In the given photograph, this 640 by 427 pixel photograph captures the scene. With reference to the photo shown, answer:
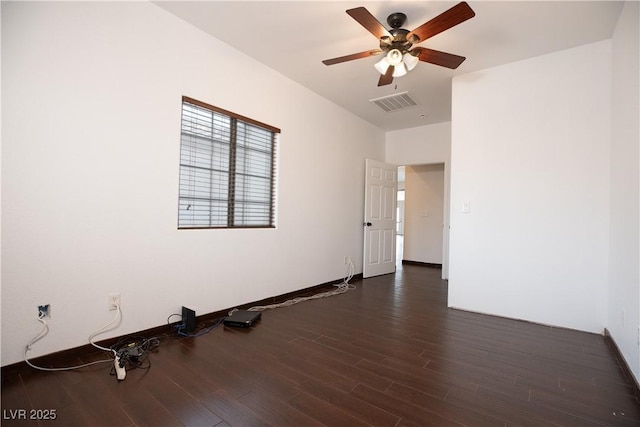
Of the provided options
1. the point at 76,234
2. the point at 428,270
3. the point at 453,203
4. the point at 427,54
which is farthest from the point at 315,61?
the point at 428,270

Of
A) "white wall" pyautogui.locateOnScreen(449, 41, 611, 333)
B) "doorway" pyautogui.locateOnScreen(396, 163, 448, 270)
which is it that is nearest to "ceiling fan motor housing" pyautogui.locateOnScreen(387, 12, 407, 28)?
"white wall" pyautogui.locateOnScreen(449, 41, 611, 333)

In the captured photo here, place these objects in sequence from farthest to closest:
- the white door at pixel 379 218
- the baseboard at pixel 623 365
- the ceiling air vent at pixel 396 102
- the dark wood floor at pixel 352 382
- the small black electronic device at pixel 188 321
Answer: the white door at pixel 379 218
the ceiling air vent at pixel 396 102
the small black electronic device at pixel 188 321
the baseboard at pixel 623 365
the dark wood floor at pixel 352 382

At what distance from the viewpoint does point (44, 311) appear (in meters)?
1.91

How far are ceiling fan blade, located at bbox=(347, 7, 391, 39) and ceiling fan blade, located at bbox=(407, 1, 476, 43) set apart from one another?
0.75 ft

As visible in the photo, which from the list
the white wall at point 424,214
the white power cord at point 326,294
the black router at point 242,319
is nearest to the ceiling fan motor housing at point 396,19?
the black router at point 242,319

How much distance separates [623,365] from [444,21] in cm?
270

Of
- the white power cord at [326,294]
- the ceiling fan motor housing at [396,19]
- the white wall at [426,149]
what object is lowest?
the white power cord at [326,294]

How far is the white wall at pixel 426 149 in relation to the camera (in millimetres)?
5078

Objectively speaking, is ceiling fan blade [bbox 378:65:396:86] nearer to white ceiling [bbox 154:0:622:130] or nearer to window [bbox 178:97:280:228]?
white ceiling [bbox 154:0:622:130]

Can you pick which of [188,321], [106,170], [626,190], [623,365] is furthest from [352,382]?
[626,190]

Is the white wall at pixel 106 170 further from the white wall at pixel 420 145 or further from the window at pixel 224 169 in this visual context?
the white wall at pixel 420 145

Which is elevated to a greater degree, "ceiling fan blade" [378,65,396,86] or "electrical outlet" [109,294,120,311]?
"ceiling fan blade" [378,65,396,86]

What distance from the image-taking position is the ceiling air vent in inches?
159

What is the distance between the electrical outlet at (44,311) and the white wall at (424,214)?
616cm
